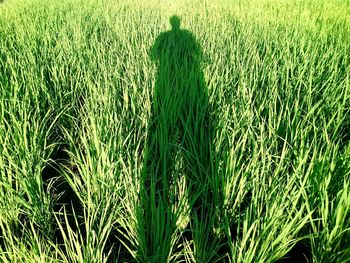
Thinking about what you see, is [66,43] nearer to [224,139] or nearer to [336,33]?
[224,139]

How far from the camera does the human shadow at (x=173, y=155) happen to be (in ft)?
2.80

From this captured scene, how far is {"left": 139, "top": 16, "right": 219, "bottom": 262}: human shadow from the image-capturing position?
0.85 m

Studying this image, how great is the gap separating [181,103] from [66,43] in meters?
1.11

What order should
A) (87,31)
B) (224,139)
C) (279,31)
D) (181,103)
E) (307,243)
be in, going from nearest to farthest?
(307,243)
(224,139)
(181,103)
(279,31)
(87,31)

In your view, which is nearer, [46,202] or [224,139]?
[46,202]

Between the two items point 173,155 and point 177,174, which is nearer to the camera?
point 177,174

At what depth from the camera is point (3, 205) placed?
96 centimetres

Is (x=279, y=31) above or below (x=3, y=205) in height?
above

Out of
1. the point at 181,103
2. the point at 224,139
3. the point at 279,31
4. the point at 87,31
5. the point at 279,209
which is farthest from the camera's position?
the point at 87,31

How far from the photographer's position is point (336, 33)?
2.24m

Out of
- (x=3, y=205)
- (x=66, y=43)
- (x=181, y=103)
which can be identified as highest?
(x=66, y=43)

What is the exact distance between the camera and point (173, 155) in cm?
118

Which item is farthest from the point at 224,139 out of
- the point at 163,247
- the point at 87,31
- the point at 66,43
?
the point at 87,31

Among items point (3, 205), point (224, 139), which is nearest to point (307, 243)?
point (224, 139)
